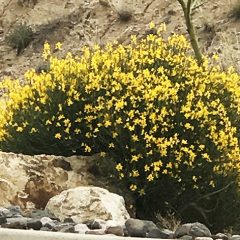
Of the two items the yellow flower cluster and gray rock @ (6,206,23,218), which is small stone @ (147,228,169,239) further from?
the yellow flower cluster

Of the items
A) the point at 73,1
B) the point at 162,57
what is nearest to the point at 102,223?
the point at 162,57

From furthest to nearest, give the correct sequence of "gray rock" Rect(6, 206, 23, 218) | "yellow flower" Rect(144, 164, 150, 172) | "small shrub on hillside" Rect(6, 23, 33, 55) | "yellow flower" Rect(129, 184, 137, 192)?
"small shrub on hillside" Rect(6, 23, 33, 55)
"yellow flower" Rect(129, 184, 137, 192)
"yellow flower" Rect(144, 164, 150, 172)
"gray rock" Rect(6, 206, 23, 218)

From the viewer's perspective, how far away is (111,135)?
7992 millimetres

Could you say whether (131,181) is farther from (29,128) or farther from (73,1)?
(73,1)

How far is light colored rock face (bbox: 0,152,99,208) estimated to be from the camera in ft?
25.1

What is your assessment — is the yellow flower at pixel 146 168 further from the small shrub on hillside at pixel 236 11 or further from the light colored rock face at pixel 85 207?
the small shrub on hillside at pixel 236 11

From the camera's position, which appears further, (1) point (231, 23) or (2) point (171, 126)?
(1) point (231, 23)

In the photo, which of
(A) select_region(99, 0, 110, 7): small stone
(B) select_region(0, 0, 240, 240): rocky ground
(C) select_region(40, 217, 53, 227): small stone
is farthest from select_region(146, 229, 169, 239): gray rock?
(A) select_region(99, 0, 110, 7): small stone

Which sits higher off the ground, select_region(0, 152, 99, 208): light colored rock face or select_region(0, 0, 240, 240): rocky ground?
select_region(0, 0, 240, 240): rocky ground

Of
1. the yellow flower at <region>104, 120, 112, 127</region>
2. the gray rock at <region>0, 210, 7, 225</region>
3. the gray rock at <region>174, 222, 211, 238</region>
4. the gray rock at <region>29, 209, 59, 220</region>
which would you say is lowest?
the gray rock at <region>29, 209, 59, 220</region>

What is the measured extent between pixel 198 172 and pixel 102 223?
7.23 ft

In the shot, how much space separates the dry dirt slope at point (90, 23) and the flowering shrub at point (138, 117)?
45.0 ft

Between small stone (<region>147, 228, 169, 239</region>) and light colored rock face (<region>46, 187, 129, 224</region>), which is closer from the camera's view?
small stone (<region>147, 228, 169, 239</region>)

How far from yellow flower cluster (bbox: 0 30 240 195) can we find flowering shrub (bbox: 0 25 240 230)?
10 mm
